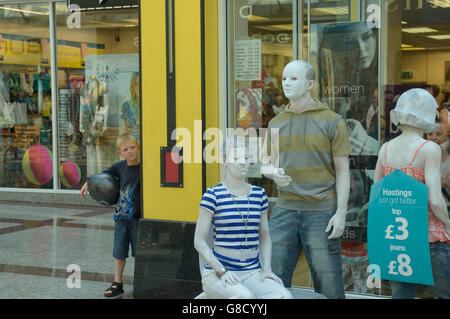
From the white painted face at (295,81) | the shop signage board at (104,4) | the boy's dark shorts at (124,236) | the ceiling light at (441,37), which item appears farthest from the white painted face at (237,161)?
the shop signage board at (104,4)

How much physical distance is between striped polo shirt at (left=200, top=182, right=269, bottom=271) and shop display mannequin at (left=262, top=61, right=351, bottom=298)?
0.59 metres

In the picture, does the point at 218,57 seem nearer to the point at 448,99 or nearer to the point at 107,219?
the point at 448,99

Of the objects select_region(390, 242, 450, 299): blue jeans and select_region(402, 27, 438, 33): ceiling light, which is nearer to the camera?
select_region(390, 242, 450, 299): blue jeans

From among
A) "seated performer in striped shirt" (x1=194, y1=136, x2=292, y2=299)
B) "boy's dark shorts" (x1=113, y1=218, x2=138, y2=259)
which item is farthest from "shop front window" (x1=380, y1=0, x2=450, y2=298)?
"boy's dark shorts" (x1=113, y1=218, x2=138, y2=259)

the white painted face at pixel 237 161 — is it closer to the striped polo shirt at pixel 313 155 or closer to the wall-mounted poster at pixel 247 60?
the striped polo shirt at pixel 313 155

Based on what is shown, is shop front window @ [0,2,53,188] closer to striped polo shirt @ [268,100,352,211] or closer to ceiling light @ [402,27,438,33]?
ceiling light @ [402,27,438,33]

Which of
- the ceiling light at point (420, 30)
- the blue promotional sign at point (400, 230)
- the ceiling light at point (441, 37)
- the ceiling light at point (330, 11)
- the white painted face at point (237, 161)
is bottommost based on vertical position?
the blue promotional sign at point (400, 230)

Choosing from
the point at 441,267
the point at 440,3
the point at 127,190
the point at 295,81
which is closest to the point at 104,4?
the point at 127,190

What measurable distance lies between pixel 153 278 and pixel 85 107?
625 centimetres

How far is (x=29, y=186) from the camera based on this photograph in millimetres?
11969

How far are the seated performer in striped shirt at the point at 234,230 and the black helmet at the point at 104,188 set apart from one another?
7.96ft

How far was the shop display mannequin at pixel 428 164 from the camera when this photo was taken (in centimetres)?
383

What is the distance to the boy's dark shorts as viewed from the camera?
591cm

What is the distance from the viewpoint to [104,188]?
5801 mm
